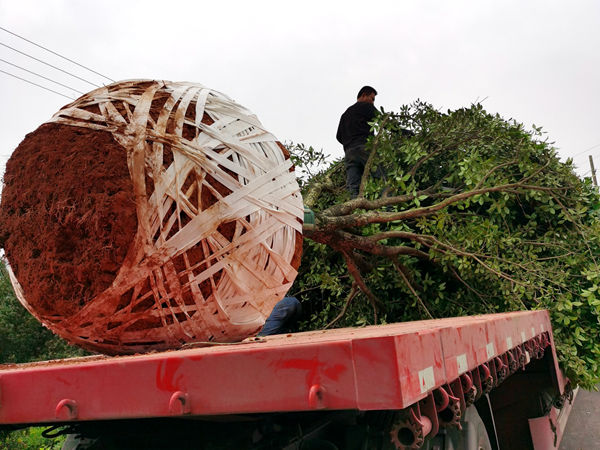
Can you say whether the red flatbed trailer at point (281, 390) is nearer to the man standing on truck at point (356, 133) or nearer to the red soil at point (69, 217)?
the red soil at point (69, 217)

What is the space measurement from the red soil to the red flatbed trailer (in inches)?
18.3

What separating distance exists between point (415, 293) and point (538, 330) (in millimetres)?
1242

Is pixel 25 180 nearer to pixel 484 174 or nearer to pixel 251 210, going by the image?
pixel 251 210

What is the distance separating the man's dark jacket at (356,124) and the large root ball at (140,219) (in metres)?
3.92

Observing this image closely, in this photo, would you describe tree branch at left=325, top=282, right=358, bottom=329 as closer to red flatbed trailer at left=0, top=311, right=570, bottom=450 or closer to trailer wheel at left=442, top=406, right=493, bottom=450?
trailer wheel at left=442, top=406, right=493, bottom=450

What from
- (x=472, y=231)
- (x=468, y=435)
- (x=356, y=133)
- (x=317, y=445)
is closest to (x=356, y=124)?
(x=356, y=133)

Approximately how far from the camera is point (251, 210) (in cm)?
215

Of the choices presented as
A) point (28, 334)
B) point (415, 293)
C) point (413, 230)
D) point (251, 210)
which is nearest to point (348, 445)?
point (251, 210)

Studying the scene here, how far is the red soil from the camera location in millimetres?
1941

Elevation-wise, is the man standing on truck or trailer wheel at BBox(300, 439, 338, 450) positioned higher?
the man standing on truck

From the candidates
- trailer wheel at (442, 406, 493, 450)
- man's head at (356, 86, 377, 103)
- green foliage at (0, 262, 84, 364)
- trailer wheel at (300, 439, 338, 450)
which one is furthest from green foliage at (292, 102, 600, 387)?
green foliage at (0, 262, 84, 364)

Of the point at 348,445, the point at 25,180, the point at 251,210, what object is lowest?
the point at 348,445

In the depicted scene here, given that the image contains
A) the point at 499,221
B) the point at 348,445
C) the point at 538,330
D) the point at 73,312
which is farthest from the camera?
the point at 499,221

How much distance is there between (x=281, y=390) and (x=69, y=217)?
1125 mm
